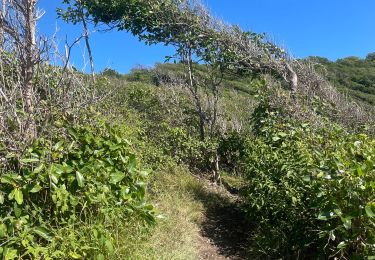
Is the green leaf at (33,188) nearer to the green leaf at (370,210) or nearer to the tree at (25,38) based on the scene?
the tree at (25,38)

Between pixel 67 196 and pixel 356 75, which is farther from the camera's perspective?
pixel 356 75

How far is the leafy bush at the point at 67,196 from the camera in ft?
9.21

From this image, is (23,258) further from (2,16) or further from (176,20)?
(176,20)

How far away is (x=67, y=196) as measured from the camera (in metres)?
3.02

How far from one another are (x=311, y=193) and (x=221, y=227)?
1865 mm

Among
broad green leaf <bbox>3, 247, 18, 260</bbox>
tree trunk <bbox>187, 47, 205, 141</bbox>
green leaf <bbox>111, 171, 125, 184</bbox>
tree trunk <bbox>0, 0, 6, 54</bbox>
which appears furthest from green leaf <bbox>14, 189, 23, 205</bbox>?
tree trunk <bbox>187, 47, 205, 141</bbox>

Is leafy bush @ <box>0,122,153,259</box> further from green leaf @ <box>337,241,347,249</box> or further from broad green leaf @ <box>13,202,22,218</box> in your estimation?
green leaf @ <box>337,241,347,249</box>

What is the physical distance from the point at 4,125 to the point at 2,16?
0.95 metres

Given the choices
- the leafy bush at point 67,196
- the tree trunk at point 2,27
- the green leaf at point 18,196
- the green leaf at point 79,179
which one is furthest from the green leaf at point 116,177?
the tree trunk at point 2,27

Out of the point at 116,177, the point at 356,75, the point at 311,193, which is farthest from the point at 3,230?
the point at 356,75

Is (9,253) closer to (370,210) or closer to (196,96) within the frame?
(370,210)

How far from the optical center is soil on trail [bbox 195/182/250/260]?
15.2 ft

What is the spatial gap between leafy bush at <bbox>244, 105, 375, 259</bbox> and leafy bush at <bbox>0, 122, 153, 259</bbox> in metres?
1.41

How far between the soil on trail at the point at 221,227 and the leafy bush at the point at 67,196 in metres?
1.54
